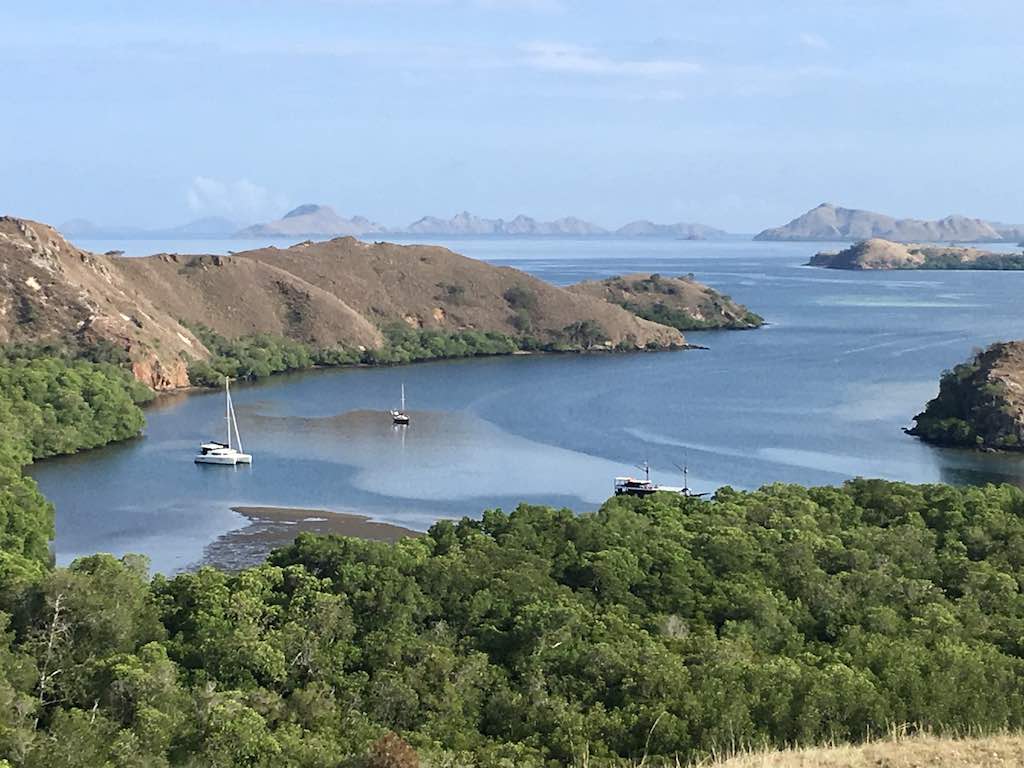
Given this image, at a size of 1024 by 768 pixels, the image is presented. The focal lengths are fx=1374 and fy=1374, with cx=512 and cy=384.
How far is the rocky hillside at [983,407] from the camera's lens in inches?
2461

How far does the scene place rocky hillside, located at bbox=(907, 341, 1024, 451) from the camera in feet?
205

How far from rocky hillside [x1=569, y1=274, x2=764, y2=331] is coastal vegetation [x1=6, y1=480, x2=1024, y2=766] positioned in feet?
315

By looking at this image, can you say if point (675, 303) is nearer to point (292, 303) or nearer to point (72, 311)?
point (292, 303)

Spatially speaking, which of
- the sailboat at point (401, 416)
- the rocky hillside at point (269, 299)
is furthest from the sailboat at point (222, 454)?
the rocky hillside at point (269, 299)

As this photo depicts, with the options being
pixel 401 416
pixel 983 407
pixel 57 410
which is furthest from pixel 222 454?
pixel 983 407

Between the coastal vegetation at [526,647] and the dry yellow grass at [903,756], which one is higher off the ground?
the dry yellow grass at [903,756]

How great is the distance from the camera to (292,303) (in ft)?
358

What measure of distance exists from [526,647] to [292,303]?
287ft

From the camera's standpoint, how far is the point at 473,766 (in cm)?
1881

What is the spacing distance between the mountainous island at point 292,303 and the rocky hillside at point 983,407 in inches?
1784

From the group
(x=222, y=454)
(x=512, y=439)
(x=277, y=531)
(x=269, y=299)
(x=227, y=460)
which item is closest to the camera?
(x=277, y=531)

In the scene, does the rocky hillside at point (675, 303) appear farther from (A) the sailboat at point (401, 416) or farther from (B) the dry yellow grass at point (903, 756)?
(B) the dry yellow grass at point (903, 756)

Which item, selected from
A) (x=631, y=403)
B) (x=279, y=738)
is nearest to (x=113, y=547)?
(x=279, y=738)

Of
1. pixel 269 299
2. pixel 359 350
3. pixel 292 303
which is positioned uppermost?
pixel 269 299
